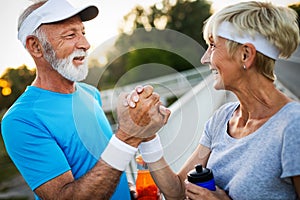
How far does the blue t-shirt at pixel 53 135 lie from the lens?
1.73 meters

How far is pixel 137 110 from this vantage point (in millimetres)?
1650

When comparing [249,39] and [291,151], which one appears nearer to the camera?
[291,151]

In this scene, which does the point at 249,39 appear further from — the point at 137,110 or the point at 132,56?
the point at 132,56

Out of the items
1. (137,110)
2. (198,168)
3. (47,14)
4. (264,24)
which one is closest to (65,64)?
(47,14)

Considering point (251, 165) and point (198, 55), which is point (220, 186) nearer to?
point (251, 165)

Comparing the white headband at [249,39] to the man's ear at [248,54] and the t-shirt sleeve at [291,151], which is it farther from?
the t-shirt sleeve at [291,151]

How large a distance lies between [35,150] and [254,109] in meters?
0.88

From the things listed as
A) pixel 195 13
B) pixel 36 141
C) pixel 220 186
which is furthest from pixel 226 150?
pixel 195 13

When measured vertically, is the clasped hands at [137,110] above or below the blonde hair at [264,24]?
below

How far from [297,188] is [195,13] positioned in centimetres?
3529

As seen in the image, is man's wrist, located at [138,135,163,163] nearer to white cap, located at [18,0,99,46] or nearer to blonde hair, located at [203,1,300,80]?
blonde hair, located at [203,1,300,80]

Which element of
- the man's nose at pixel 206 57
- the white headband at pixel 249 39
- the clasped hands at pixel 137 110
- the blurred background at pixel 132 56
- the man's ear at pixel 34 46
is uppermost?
the man's ear at pixel 34 46

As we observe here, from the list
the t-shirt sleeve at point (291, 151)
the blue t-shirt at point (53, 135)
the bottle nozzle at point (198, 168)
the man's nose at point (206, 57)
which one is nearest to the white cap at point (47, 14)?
the blue t-shirt at point (53, 135)

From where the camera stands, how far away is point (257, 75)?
1.68 meters
